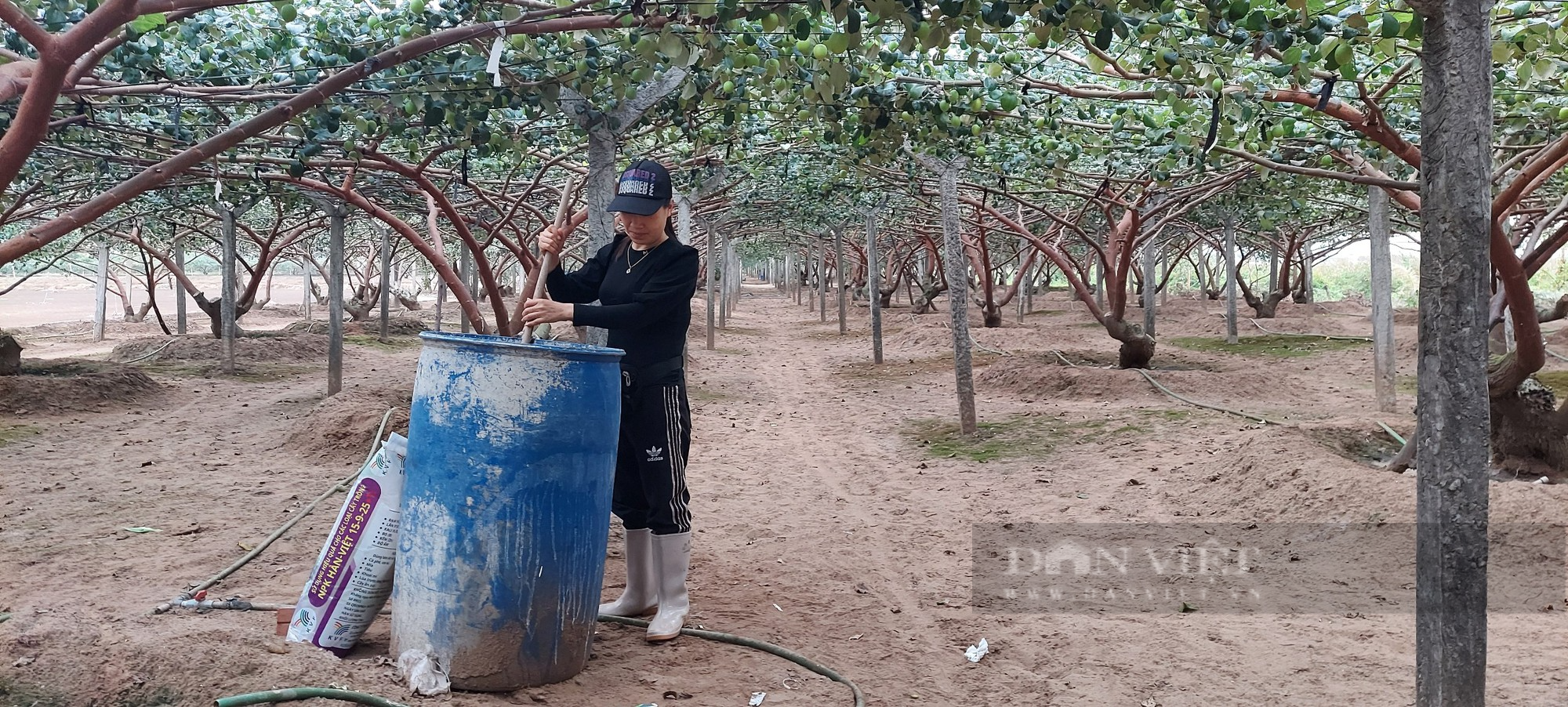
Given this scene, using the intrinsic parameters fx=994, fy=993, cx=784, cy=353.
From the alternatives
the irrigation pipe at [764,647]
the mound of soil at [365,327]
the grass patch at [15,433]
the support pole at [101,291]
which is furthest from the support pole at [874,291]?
the support pole at [101,291]

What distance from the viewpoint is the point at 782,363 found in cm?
1538

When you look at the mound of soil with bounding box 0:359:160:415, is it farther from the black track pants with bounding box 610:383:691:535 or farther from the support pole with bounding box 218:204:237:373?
the black track pants with bounding box 610:383:691:535

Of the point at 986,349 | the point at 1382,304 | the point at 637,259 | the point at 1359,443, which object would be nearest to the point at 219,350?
the point at 986,349

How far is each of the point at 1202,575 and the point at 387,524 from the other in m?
3.45

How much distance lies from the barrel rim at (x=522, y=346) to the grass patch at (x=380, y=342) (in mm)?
14572

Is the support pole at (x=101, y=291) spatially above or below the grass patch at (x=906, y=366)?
above

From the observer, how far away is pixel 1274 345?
15750mm

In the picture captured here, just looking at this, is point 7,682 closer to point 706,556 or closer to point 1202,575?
point 706,556

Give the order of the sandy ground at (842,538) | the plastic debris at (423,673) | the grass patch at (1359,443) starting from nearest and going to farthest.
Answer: the plastic debris at (423,673) < the sandy ground at (842,538) < the grass patch at (1359,443)

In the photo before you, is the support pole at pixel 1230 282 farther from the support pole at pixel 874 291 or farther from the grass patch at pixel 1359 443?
the grass patch at pixel 1359 443

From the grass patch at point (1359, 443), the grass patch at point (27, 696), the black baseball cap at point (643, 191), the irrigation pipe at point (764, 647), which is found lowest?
the irrigation pipe at point (764, 647)

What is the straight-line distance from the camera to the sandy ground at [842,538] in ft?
9.79

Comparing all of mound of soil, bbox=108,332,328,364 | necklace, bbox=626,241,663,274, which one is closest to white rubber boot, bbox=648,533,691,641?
necklace, bbox=626,241,663,274

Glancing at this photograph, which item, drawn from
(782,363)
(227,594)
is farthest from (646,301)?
(782,363)
